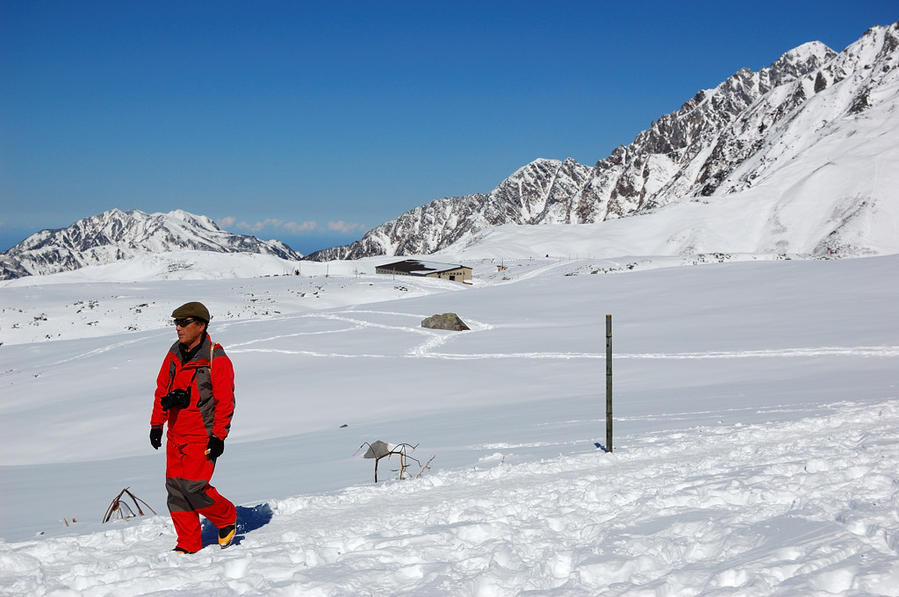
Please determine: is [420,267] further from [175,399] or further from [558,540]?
[558,540]

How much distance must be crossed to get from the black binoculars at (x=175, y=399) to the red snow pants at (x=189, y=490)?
43 centimetres

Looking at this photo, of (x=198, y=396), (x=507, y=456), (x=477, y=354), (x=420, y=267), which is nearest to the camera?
(x=198, y=396)

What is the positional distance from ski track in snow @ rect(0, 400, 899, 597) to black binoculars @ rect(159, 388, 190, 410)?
1458 millimetres

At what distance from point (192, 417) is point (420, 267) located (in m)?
78.5

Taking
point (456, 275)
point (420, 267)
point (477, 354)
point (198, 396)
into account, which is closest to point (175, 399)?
point (198, 396)

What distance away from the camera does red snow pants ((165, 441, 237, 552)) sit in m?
6.39

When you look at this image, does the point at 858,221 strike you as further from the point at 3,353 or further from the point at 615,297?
the point at 3,353

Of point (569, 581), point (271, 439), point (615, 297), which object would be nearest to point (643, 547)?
point (569, 581)

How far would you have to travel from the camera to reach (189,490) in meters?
6.39

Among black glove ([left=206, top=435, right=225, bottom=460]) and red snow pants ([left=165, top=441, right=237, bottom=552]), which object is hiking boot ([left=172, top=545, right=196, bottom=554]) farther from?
black glove ([left=206, top=435, right=225, bottom=460])

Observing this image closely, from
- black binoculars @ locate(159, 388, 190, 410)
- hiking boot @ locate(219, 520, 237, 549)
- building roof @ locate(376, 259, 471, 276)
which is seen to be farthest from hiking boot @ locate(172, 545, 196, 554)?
building roof @ locate(376, 259, 471, 276)

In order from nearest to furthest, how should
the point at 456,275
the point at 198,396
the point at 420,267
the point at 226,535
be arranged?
the point at 198,396
the point at 226,535
the point at 456,275
the point at 420,267

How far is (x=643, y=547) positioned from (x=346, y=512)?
11.2ft

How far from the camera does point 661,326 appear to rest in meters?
26.7
